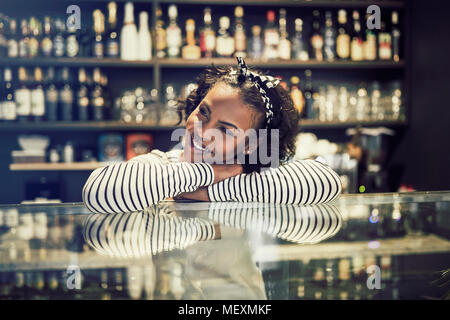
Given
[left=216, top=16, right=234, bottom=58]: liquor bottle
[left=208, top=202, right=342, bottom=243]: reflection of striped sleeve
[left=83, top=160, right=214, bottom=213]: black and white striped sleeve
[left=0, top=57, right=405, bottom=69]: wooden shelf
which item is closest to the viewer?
[left=208, top=202, right=342, bottom=243]: reflection of striped sleeve

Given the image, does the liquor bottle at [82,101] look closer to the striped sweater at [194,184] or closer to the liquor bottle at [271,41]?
the liquor bottle at [271,41]

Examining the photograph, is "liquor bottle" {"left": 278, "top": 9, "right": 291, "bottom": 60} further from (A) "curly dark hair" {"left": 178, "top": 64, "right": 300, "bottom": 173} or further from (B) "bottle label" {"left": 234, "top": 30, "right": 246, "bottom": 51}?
(A) "curly dark hair" {"left": 178, "top": 64, "right": 300, "bottom": 173}

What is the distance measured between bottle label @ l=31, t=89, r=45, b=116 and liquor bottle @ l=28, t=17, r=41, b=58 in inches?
7.8

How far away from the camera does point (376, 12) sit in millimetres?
2408

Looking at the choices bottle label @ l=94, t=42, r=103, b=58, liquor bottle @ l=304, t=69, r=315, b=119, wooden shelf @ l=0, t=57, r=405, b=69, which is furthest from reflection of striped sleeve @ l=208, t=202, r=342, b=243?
bottle label @ l=94, t=42, r=103, b=58

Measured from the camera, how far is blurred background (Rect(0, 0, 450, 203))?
223cm

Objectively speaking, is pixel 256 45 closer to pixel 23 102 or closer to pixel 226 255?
pixel 23 102

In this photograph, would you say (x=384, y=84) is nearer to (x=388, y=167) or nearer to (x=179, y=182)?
(x=388, y=167)

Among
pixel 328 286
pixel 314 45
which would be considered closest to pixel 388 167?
pixel 314 45

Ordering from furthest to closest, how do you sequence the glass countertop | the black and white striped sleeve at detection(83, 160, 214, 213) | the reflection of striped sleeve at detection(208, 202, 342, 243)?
the black and white striped sleeve at detection(83, 160, 214, 213)
the reflection of striped sleeve at detection(208, 202, 342, 243)
the glass countertop

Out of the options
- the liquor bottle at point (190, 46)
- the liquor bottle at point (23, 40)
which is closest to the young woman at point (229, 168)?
the liquor bottle at point (190, 46)

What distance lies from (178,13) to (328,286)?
2.34 metres

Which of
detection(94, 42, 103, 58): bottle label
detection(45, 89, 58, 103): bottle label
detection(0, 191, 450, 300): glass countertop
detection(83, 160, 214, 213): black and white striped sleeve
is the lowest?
detection(0, 191, 450, 300): glass countertop

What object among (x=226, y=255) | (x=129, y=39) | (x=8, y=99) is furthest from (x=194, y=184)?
(x=8, y=99)
